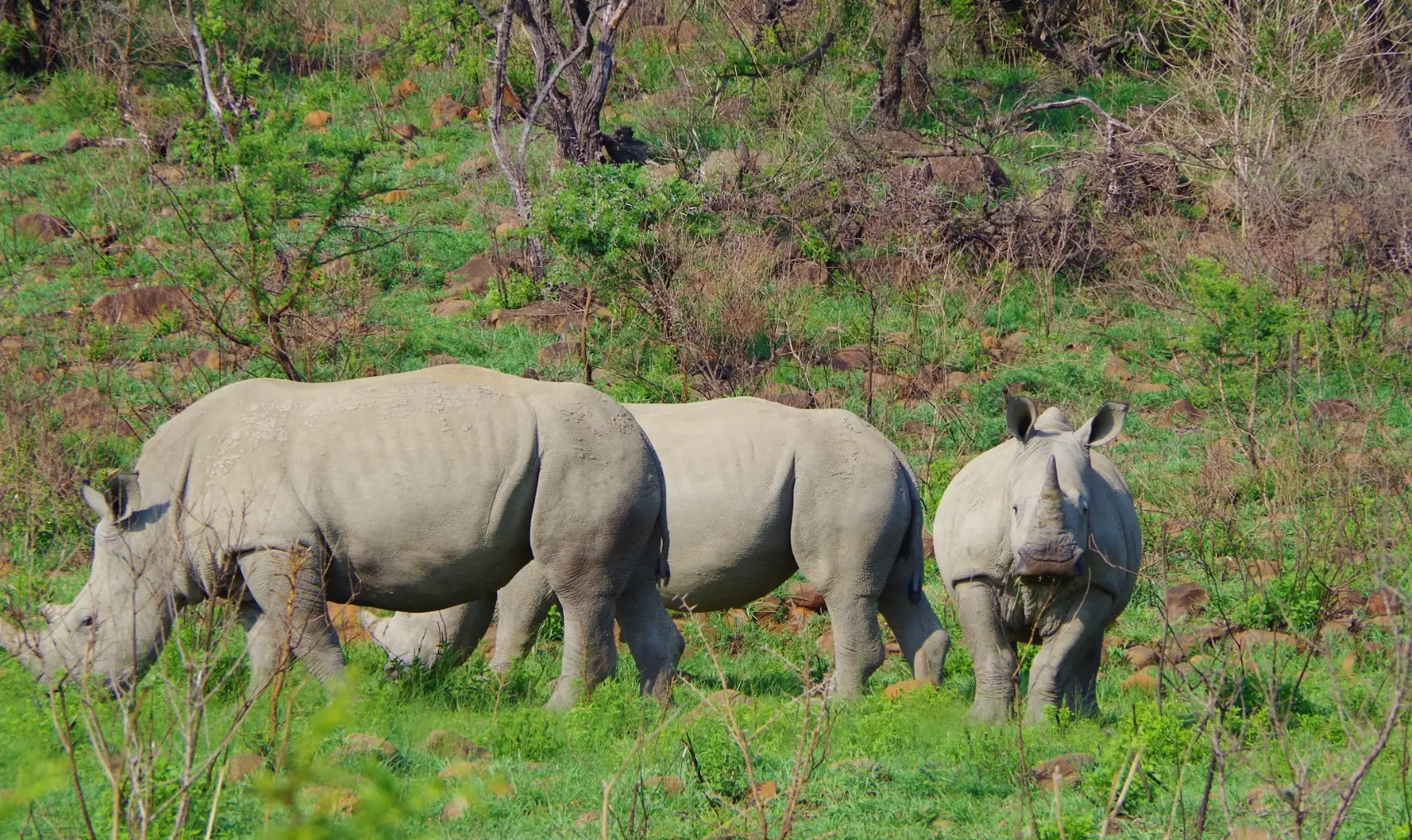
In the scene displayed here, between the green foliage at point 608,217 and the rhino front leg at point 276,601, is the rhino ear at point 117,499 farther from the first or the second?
the green foliage at point 608,217

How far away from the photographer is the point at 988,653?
22.8 feet

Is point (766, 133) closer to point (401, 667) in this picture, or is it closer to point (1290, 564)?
point (1290, 564)

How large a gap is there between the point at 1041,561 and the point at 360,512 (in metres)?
2.76

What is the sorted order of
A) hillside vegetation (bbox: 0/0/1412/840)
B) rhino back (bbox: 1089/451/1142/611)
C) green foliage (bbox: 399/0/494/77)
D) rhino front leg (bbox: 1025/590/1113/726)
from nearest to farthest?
hillside vegetation (bbox: 0/0/1412/840) < rhino front leg (bbox: 1025/590/1113/726) < rhino back (bbox: 1089/451/1142/611) < green foliage (bbox: 399/0/494/77)

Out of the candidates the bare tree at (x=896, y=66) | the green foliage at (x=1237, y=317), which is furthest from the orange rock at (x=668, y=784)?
the bare tree at (x=896, y=66)

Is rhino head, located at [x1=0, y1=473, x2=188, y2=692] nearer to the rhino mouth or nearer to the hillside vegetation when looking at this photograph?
the hillside vegetation

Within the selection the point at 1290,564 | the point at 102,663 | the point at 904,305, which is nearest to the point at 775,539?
the point at 102,663

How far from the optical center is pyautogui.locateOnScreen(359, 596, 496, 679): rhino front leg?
7.53 meters

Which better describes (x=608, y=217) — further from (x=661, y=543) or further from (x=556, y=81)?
(x=661, y=543)

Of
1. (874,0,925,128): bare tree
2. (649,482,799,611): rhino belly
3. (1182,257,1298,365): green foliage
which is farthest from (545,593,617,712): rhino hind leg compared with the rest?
(874,0,925,128): bare tree

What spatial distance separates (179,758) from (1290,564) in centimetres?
726

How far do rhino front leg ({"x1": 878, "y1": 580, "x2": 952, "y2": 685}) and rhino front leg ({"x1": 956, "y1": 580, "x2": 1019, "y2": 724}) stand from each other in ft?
3.01

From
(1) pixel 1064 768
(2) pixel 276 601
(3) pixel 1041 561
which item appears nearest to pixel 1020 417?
(3) pixel 1041 561

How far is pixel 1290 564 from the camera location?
9.99 m
